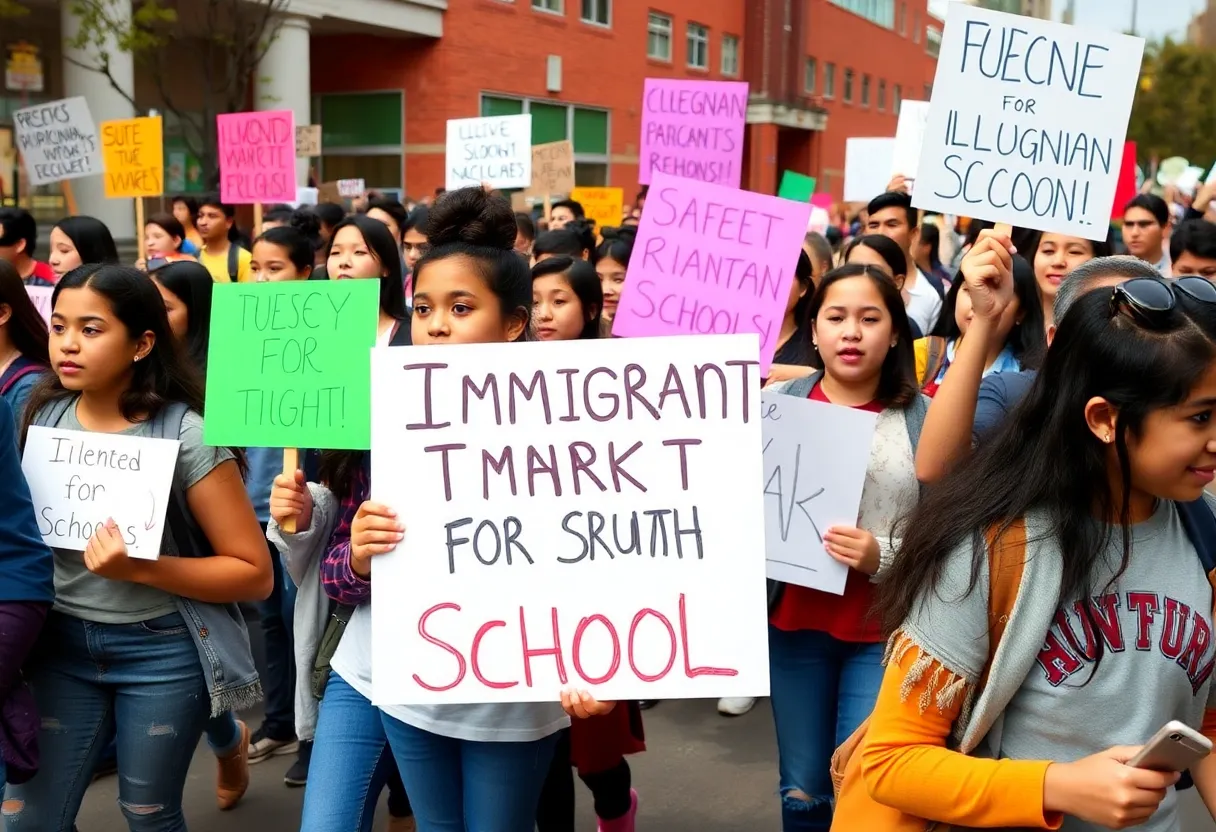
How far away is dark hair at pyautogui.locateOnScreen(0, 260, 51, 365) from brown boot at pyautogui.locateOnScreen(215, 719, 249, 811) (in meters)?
1.34

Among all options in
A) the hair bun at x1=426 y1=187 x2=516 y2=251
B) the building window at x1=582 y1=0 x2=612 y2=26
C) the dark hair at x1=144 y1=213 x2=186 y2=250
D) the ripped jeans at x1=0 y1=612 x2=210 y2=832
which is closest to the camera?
the hair bun at x1=426 y1=187 x2=516 y2=251

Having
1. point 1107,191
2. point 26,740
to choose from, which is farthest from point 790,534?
point 26,740

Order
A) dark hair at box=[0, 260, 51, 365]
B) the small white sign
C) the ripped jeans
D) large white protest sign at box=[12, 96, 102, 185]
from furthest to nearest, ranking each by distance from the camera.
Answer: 1. the small white sign
2. large white protest sign at box=[12, 96, 102, 185]
3. dark hair at box=[0, 260, 51, 365]
4. the ripped jeans

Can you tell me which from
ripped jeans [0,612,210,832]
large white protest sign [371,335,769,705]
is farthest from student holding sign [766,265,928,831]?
ripped jeans [0,612,210,832]

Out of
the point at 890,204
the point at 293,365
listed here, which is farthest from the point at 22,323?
the point at 890,204

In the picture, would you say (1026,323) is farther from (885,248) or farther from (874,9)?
(874,9)

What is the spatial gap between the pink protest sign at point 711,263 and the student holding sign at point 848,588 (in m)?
0.65

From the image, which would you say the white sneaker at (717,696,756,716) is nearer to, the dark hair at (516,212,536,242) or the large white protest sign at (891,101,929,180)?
the dark hair at (516,212,536,242)

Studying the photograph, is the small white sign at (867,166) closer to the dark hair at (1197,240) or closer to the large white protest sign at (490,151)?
the large white protest sign at (490,151)

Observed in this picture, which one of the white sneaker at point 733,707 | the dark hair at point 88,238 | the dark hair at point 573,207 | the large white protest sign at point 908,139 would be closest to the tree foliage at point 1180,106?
the large white protest sign at point 908,139

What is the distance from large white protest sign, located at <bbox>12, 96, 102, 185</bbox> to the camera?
8508mm

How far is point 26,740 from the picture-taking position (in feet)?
8.90

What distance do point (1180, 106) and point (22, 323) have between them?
42197 mm

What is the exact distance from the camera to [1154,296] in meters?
1.70
